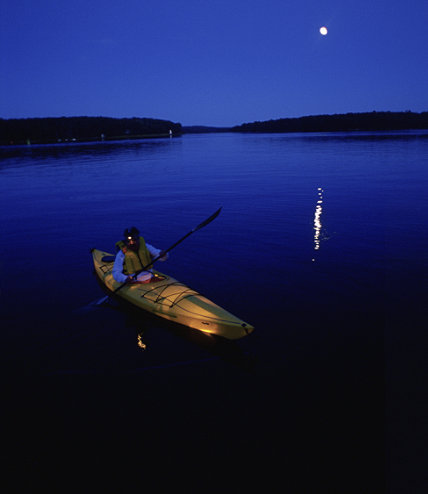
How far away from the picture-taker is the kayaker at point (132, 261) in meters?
9.10

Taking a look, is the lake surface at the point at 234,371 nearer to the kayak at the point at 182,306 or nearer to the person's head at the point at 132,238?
the kayak at the point at 182,306

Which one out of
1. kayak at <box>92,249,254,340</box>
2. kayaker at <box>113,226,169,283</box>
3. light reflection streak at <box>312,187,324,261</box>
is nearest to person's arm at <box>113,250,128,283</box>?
kayaker at <box>113,226,169,283</box>

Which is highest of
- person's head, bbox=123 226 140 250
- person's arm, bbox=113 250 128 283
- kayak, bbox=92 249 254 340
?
person's head, bbox=123 226 140 250

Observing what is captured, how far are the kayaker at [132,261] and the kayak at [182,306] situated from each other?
0.71 feet

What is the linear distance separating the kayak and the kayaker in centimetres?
22

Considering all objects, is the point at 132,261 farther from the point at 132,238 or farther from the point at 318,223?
the point at 318,223

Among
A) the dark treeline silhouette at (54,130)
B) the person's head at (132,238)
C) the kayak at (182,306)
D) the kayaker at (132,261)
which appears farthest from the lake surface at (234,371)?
the dark treeline silhouette at (54,130)

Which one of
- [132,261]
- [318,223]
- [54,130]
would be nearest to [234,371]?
[132,261]

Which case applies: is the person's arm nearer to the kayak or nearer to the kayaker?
the kayaker

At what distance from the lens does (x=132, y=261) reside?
9312mm

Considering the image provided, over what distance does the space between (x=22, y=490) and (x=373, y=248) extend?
1274 cm

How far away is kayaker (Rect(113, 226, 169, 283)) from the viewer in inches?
358

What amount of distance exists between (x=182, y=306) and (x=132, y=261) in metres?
2.21

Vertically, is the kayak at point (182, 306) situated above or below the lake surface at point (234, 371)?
above
